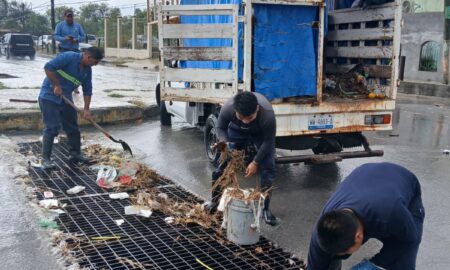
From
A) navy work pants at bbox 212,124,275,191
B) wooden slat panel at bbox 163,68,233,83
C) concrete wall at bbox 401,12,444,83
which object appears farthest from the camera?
concrete wall at bbox 401,12,444,83

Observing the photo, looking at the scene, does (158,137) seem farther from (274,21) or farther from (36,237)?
(36,237)

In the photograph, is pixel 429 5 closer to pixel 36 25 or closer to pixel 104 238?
pixel 104 238

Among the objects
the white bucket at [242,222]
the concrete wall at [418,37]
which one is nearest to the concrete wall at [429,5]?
the concrete wall at [418,37]

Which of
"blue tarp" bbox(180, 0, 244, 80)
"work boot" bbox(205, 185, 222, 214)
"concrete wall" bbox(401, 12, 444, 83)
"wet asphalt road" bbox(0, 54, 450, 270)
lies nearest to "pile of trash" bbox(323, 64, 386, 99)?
"wet asphalt road" bbox(0, 54, 450, 270)

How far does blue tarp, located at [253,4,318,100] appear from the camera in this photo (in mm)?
5855

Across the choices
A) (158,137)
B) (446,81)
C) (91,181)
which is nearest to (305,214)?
(91,181)

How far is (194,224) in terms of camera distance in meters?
4.75

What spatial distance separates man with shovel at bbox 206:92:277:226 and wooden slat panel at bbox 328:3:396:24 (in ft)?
8.04

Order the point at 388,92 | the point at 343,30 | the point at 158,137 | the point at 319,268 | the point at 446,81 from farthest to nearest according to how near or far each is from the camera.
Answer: the point at 446,81 < the point at 158,137 < the point at 343,30 < the point at 388,92 < the point at 319,268

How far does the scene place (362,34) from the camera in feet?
21.5

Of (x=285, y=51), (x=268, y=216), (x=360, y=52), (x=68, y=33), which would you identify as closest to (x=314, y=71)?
(x=285, y=51)

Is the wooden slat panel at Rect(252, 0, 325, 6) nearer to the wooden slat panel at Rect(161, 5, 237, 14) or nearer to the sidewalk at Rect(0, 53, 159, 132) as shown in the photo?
the wooden slat panel at Rect(161, 5, 237, 14)

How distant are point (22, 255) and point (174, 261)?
48.6 inches

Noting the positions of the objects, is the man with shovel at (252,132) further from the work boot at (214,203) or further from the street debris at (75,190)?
the street debris at (75,190)
